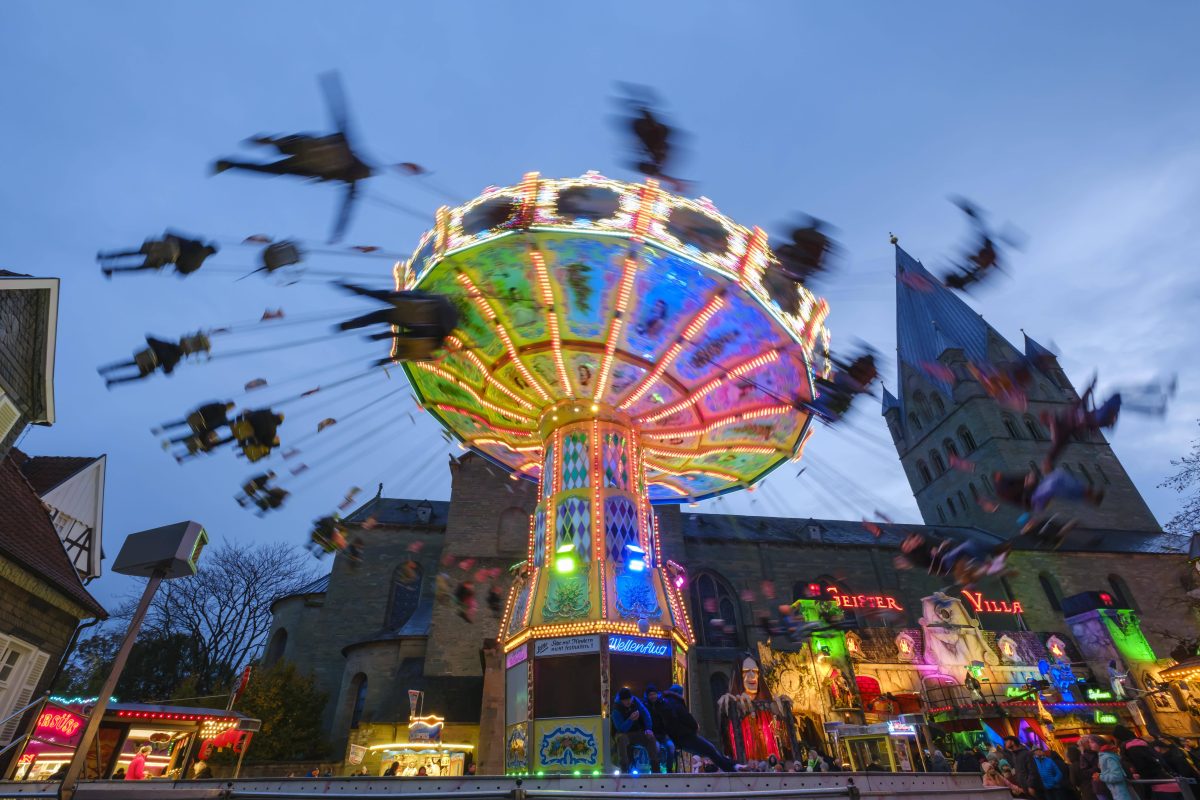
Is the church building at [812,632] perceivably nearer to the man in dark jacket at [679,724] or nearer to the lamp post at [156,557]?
the man in dark jacket at [679,724]

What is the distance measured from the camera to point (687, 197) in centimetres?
1340

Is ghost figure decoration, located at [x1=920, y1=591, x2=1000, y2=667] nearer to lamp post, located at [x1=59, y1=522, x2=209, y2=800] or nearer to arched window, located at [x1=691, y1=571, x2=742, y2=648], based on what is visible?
arched window, located at [x1=691, y1=571, x2=742, y2=648]

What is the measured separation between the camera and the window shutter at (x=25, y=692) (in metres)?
11.8

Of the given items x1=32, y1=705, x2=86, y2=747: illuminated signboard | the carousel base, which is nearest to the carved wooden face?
the carousel base

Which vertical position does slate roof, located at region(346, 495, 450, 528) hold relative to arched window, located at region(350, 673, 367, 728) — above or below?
above

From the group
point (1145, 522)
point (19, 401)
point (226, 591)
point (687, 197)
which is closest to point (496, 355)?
point (687, 197)

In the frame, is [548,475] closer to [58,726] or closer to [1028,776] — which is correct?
[1028,776]

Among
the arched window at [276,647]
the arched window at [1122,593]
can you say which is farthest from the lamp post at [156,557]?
the arched window at [1122,593]

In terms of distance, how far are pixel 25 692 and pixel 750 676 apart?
702 inches

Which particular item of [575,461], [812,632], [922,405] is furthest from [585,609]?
[922,405]

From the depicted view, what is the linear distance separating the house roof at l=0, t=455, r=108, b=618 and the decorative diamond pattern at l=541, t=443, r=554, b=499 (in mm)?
10093

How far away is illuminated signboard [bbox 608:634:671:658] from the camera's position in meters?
12.3

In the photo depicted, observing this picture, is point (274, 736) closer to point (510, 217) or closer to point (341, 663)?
point (341, 663)

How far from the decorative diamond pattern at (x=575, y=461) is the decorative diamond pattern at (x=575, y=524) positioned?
48 cm
